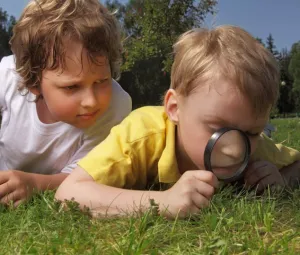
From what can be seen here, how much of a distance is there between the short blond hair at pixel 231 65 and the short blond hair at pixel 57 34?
2.65 feet

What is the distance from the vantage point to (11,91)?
14.5ft

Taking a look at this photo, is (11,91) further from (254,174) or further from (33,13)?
(254,174)

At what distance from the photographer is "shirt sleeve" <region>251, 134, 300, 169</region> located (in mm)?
3662

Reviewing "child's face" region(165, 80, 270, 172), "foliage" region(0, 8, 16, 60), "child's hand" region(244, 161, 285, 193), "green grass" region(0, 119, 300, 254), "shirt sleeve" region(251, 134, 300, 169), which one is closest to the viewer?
"green grass" region(0, 119, 300, 254)

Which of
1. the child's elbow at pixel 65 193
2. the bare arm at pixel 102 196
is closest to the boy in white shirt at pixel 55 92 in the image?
the child's elbow at pixel 65 193

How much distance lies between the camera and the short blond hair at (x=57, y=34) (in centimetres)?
369

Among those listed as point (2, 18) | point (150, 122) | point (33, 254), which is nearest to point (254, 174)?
point (150, 122)

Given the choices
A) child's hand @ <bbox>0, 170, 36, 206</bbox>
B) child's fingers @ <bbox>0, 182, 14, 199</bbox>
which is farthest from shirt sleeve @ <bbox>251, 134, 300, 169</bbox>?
child's fingers @ <bbox>0, 182, 14, 199</bbox>

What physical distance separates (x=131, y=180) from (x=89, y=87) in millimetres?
797

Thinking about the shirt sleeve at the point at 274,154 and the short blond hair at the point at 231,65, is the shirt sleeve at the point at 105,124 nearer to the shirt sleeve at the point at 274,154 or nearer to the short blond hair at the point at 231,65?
the short blond hair at the point at 231,65

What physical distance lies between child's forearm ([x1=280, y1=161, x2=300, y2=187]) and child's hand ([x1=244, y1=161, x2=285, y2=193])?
0.31 meters

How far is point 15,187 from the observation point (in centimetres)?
325

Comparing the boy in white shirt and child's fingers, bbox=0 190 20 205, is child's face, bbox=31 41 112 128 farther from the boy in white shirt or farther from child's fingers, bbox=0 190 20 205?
child's fingers, bbox=0 190 20 205

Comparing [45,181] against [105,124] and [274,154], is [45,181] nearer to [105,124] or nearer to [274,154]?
[105,124]
